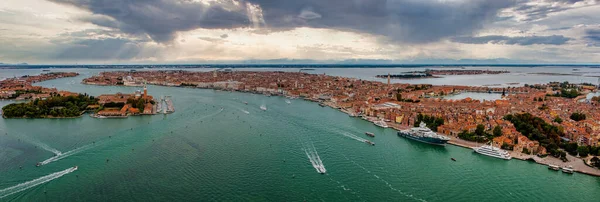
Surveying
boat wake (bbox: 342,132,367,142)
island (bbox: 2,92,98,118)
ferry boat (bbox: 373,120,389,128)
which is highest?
island (bbox: 2,92,98,118)

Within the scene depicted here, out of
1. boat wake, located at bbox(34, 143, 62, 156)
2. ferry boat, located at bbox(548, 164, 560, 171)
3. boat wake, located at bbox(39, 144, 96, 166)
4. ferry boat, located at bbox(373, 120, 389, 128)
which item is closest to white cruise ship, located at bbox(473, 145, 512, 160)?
ferry boat, located at bbox(548, 164, 560, 171)

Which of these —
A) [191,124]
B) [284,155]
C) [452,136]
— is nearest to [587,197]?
[452,136]

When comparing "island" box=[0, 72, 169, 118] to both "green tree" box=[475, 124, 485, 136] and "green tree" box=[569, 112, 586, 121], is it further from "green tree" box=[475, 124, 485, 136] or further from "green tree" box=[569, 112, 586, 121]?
"green tree" box=[569, 112, 586, 121]

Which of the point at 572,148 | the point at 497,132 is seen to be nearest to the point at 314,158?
the point at 497,132

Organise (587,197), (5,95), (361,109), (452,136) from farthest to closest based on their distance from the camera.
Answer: (5,95) < (361,109) < (452,136) < (587,197)

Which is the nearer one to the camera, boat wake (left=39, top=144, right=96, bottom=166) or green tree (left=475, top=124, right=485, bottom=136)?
boat wake (left=39, top=144, right=96, bottom=166)

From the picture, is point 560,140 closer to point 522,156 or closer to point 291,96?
point 522,156
